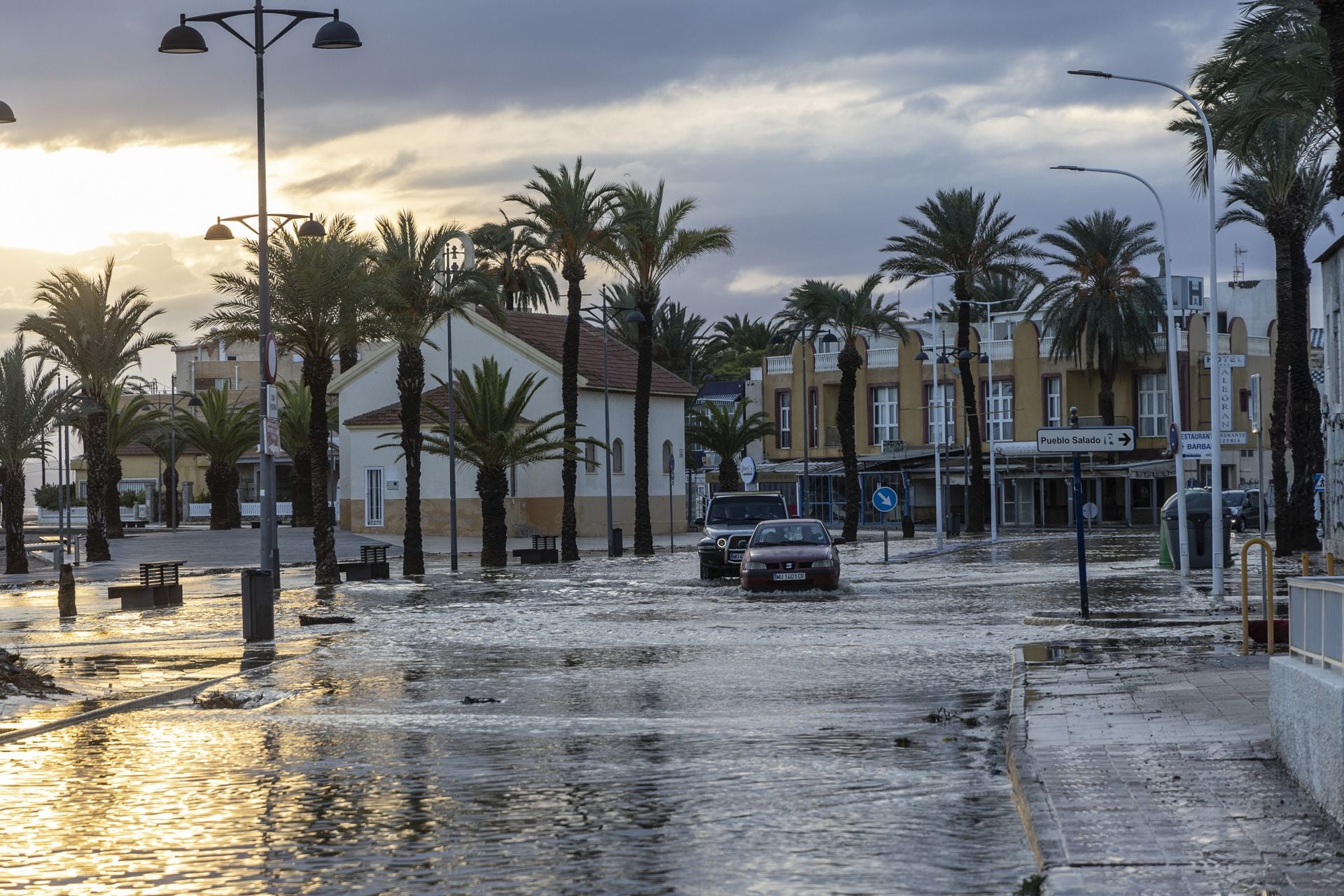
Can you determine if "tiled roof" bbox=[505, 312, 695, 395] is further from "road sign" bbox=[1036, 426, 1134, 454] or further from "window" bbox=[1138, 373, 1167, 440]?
"road sign" bbox=[1036, 426, 1134, 454]

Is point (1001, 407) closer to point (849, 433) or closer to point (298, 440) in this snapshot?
point (849, 433)

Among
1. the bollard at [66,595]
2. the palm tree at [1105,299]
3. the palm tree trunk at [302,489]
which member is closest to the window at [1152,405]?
the palm tree at [1105,299]

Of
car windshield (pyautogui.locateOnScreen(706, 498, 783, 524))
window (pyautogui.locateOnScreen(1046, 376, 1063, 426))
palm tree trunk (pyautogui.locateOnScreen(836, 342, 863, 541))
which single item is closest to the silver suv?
car windshield (pyautogui.locateOnScreen(706, 498, 783, 524))

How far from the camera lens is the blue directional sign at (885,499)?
1667 inches

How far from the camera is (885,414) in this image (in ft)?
288

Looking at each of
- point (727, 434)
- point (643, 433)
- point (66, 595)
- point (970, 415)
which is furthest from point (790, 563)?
point (727, 434)

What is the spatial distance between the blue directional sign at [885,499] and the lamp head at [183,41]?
2251 centimetres

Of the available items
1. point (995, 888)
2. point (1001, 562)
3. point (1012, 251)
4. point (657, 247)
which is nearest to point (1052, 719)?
point (995, 888)

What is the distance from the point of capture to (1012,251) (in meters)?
63.5

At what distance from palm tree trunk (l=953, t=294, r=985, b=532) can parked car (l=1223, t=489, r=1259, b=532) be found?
30.5 ft

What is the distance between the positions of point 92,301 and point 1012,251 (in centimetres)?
3312

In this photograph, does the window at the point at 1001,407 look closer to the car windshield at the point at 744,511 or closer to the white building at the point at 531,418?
the white building at the point at 531,418

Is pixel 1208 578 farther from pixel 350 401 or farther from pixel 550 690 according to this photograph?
pixel 350 401

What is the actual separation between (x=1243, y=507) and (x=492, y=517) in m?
34.0
